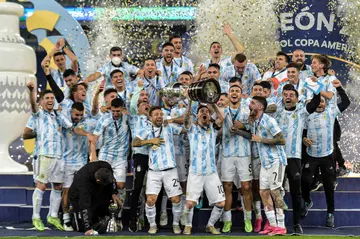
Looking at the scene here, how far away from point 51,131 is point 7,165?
8.34ft

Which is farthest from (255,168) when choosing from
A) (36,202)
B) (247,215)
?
(36,202)

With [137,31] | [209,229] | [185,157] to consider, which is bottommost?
[209,229]

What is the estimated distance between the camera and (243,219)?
425 inches

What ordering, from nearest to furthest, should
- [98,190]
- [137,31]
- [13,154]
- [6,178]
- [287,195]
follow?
[98,190] < [287,195] < [6,178] < [137,31] < [13,154]

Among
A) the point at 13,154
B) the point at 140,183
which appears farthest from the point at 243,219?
the point at 13,154

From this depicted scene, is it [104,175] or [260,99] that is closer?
[104,175]

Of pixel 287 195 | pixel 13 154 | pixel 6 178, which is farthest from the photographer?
pixel 13 154

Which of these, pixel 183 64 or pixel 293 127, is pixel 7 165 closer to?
pixel 183 64

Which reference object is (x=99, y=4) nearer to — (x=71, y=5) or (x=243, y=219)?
(x=71, y=5)

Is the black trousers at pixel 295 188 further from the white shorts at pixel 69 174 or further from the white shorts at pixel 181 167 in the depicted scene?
the white shorts at pixel 69 174

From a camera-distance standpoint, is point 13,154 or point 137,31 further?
point 13,154

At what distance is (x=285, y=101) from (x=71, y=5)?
779 cm

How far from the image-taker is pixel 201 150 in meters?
10.3

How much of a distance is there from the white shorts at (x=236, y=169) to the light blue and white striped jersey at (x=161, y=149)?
59 centimetres
